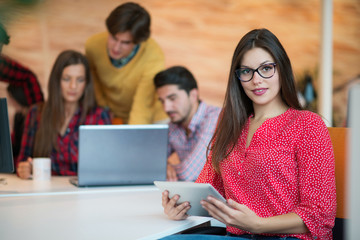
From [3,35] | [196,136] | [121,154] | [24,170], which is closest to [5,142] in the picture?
[121,154]

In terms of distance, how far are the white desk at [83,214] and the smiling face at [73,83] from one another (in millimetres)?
949

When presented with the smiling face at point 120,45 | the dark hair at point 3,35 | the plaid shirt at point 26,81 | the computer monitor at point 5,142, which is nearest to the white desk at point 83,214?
the computer monitor at point 5,142

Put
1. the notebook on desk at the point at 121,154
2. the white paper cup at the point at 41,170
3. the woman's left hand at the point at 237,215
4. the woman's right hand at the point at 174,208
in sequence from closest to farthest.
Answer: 1. the woman's left hand at the point at 237,215
2. the woman's right hand at the point at 174,208
3. the notebook on desk at the point at 121,154
4. the white paper cup at the point at 41,170

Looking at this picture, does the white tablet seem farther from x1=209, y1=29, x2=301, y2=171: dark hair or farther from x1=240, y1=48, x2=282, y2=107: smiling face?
Answer: x1=240, y1=48, x2=282, y2=107: smiling face

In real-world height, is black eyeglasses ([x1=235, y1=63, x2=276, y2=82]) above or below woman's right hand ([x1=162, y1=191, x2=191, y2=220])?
above

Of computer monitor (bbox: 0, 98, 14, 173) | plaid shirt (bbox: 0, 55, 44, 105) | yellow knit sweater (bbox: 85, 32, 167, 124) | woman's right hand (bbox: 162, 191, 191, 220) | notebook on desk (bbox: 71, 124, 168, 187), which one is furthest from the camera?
plaid shirt (bbox: 0, 55, 44, 105)

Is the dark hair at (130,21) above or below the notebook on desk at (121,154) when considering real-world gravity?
above

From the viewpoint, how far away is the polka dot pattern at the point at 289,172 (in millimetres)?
1448

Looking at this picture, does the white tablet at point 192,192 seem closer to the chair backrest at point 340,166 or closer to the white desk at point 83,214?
the white desk at point 83,214

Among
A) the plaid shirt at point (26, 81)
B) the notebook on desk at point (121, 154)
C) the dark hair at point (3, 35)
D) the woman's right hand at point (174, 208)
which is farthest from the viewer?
the plaid shirt at point (26, 81)

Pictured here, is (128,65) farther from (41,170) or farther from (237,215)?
(237,215)

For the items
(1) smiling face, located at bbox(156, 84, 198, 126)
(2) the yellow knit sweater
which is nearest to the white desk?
(1) smiling face, located at bbox(156, 84, 198, 126)

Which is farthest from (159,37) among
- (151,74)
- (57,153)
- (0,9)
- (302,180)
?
(0,9)

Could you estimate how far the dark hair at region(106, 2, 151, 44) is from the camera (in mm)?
3510
